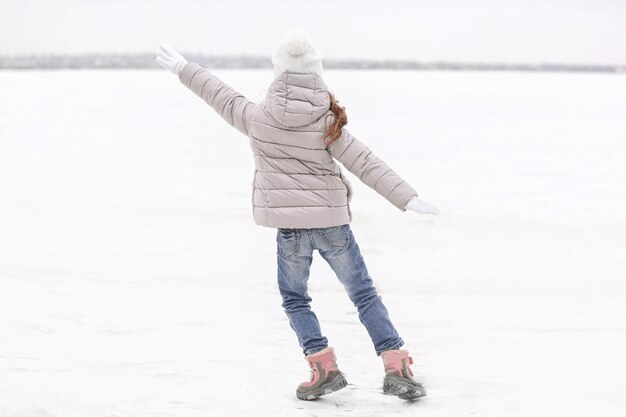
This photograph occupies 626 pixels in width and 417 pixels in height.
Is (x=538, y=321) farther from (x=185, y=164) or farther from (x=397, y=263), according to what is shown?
(x=185, y=164)

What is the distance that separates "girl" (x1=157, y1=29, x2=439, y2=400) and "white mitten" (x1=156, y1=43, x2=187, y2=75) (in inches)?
6.9

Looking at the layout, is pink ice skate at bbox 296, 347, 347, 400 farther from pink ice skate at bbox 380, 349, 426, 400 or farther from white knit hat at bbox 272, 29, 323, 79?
white knit hat at bbox 272, 29, 323, 79

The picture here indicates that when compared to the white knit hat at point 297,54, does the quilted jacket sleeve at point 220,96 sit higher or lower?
lower

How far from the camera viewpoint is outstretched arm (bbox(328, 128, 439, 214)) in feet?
11.3

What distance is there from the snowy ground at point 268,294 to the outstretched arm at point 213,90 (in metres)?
1.25

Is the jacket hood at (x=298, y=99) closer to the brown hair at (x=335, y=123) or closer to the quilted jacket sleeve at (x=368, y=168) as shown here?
the brown hair at (x=335, y=123)

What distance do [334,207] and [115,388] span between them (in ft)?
4.24

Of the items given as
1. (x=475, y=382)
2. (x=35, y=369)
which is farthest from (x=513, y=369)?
(x=35, y=369)

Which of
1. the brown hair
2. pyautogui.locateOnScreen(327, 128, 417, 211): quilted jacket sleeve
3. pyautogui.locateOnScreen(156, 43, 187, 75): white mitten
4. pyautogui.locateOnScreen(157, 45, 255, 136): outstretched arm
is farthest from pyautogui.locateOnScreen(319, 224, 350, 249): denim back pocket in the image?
pyautogui.locateOnScreen(156, 43, 187, 75): white mitten

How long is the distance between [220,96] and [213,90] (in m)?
0.05

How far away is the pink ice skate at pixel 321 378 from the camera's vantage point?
11.8 ft

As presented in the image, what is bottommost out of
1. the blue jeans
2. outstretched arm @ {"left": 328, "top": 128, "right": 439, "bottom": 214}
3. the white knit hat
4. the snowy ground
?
the snowy ground

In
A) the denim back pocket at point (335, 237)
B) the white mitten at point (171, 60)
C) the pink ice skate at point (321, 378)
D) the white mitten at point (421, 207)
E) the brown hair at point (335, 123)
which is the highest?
the white mitten at point (171, 60)

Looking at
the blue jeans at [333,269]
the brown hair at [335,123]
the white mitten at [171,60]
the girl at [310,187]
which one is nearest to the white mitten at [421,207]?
the girl at [310,187]
